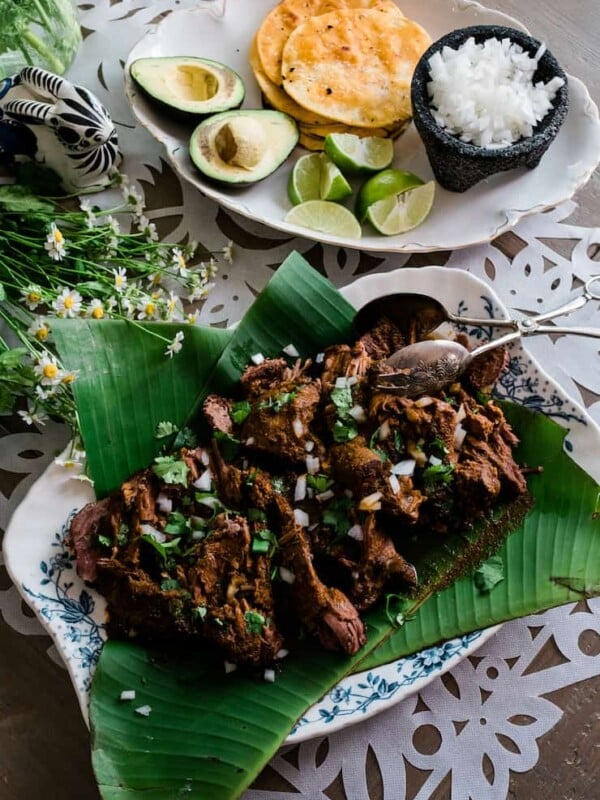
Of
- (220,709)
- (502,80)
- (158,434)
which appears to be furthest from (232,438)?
(502,80)

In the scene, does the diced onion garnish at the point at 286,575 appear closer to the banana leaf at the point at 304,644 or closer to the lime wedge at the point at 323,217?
the banana leaf at the point at 304,644

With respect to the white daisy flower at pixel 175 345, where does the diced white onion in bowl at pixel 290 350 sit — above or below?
above

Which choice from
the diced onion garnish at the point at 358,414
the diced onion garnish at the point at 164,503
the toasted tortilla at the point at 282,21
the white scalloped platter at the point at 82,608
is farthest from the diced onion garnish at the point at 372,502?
the toasted tortilla at the point at 282,21

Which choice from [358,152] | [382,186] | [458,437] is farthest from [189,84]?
[458,437]

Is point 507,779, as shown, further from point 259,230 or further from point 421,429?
point 259,230

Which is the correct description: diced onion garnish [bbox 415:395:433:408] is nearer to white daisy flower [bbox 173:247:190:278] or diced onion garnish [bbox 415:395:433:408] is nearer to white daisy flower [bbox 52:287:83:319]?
white daisy flower [bbox 173:247:190:278]

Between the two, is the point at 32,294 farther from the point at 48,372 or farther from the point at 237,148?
the point at 237,148
